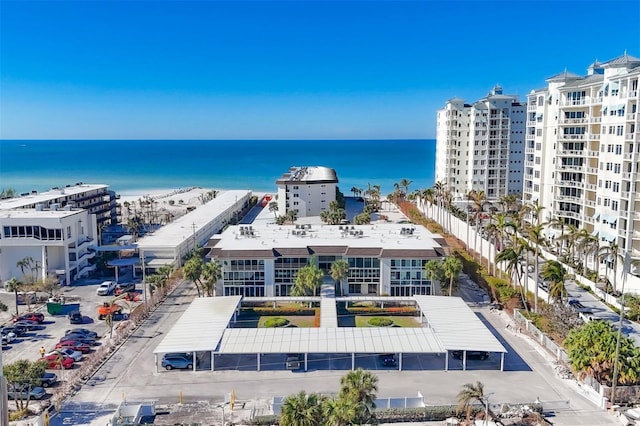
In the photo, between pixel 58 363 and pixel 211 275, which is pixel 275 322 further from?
pixel 58 363

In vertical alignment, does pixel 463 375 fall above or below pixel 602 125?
below

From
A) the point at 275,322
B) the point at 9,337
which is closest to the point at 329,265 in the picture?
the point at 275,322

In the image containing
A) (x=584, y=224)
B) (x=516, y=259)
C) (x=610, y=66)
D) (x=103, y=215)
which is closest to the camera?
(x=516, y=259)

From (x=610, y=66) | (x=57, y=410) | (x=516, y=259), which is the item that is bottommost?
(x=57, y=410)

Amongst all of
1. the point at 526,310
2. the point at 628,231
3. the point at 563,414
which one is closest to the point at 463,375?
the point at 563,414

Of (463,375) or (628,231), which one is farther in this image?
(628,231)

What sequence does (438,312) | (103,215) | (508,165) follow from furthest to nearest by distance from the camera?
(508,165) → (103,215) → (438,312)

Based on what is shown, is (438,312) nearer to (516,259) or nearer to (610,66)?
(516,259)
